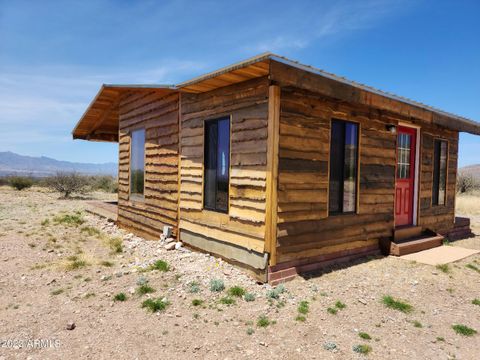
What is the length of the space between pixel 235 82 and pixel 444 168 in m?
6.71

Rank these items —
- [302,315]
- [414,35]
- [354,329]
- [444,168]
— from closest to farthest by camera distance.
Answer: [354,329], [302,315], [444,168], [414,35]

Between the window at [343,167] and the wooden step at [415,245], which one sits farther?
the wooden step at [415,245]

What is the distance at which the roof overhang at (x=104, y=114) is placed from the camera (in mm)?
7762

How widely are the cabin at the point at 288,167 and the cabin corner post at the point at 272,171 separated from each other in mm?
15

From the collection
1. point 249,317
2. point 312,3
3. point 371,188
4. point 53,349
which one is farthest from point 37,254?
point 312,3

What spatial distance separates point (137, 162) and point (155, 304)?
18.1ft

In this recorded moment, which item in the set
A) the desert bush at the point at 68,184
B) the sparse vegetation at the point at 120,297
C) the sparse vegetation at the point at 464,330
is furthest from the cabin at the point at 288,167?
the desert bush at the point at 68,184

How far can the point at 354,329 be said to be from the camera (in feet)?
12.4

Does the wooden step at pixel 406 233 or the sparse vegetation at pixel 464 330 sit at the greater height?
the wooden step at pixel 406 233

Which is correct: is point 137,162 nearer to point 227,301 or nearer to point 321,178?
point 321,178

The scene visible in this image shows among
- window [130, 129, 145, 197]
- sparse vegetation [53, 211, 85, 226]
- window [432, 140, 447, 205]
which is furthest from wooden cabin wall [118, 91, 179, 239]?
window [432, 140, 447, 205]

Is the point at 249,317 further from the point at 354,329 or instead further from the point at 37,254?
the point at 37,254

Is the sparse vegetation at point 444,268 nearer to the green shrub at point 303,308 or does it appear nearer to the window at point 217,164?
the green shrub at point 303,308

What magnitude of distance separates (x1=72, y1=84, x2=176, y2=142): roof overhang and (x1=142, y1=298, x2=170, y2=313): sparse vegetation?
13.4 ft
